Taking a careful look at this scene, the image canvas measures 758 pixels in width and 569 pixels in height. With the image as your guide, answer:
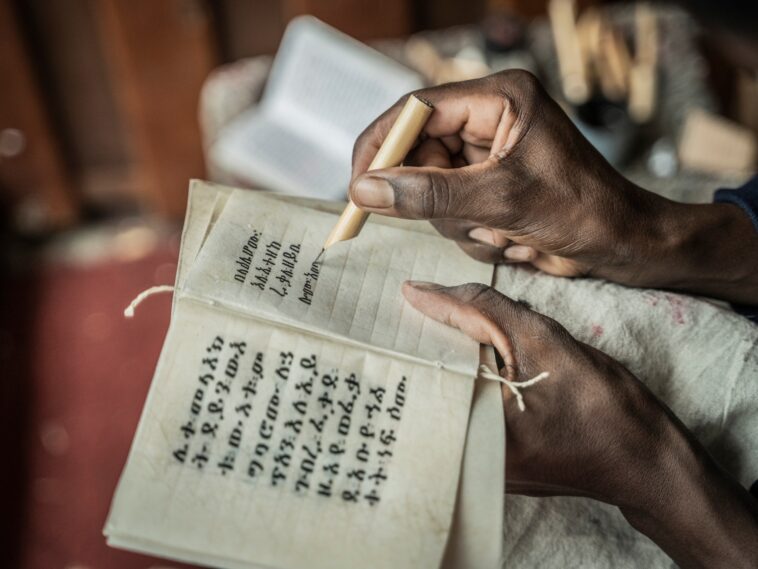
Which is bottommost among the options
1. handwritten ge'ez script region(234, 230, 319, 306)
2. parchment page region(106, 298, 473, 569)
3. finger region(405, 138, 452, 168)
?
parchment page region(106, 298, 473, 569)

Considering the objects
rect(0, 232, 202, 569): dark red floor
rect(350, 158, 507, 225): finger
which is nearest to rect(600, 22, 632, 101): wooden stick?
rect(350, 158, 507, 225): finger

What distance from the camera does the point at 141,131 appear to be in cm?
197

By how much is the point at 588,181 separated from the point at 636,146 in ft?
3.21

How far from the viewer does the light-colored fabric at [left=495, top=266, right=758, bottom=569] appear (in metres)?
0.62

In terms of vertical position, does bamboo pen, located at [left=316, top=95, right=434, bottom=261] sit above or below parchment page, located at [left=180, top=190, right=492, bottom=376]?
above

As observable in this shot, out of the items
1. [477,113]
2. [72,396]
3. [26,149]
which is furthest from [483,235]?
[26,149]

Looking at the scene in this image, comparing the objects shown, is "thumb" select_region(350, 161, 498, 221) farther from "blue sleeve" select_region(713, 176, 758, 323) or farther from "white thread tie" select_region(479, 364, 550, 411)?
"blue sleeve" select_region(713, 176, 758, 323)

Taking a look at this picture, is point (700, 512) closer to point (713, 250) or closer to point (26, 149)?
point (713, 250)

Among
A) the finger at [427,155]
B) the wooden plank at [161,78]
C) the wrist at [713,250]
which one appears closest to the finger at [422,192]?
the finger at [427,155]

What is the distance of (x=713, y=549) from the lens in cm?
57

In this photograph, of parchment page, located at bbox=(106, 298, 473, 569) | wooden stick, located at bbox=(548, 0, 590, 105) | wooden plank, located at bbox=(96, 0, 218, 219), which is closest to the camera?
parchment page, located at bbox=(106, 298, 473, 569)

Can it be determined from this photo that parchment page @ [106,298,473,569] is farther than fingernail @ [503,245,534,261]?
No

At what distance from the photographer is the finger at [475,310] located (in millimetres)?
565

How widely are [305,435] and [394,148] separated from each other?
0.24 meters
